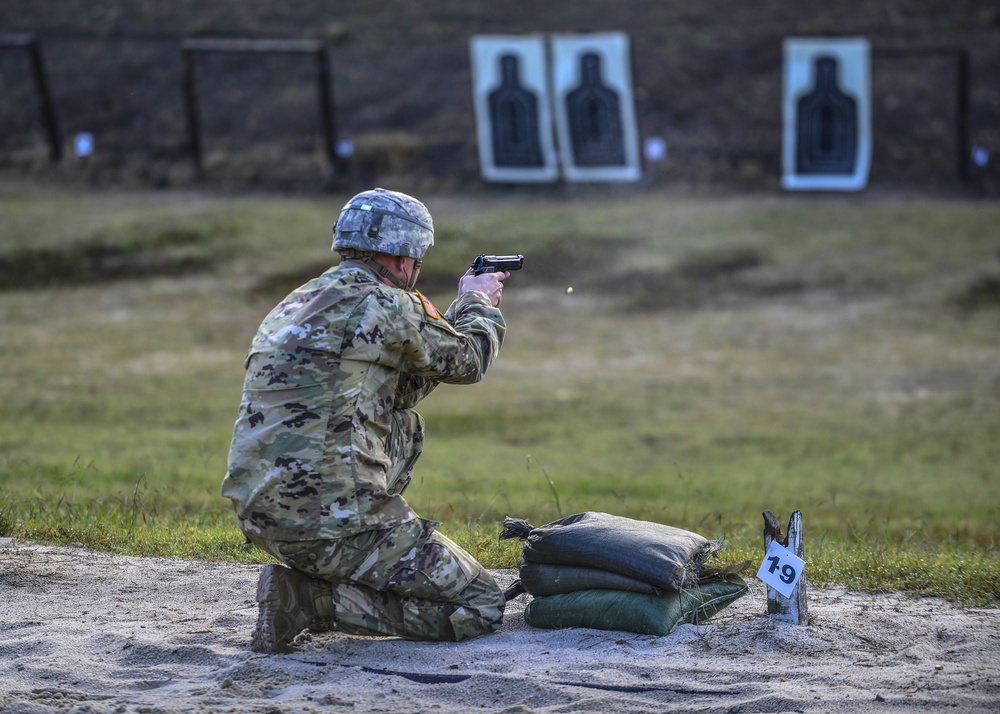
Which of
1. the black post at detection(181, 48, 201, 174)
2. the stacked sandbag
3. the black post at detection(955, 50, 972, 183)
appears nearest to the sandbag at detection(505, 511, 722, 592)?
the stacked sandbag

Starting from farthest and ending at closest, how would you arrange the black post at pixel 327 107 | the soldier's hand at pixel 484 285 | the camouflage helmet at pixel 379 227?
the black post at pixel 327 107 < the soldier's hand at pixel 484 285 < the camouflage helmet at pixel 379 227

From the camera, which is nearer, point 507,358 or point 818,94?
point 507,358

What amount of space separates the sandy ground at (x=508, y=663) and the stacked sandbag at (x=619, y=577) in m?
0.07

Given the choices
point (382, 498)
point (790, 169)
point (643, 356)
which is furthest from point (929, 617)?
point (790, 169)

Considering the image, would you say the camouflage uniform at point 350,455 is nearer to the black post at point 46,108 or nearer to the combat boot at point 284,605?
the combat boot at point 284,605

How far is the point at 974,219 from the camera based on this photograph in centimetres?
1675

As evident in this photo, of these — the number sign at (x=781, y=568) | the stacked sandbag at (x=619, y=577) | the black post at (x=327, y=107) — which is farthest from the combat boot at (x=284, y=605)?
the black post at (x=327, y=107)

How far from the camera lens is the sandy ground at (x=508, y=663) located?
379cm

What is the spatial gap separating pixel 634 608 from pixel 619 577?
13 cm

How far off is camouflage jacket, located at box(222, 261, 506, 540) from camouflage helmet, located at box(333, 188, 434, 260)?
122mm

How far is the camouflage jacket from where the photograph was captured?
410 cm

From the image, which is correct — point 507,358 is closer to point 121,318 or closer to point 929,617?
point 121,318

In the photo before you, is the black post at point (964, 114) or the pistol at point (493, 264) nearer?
the pistol at point (493, 264)

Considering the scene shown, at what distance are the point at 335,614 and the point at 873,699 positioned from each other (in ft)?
6.18
